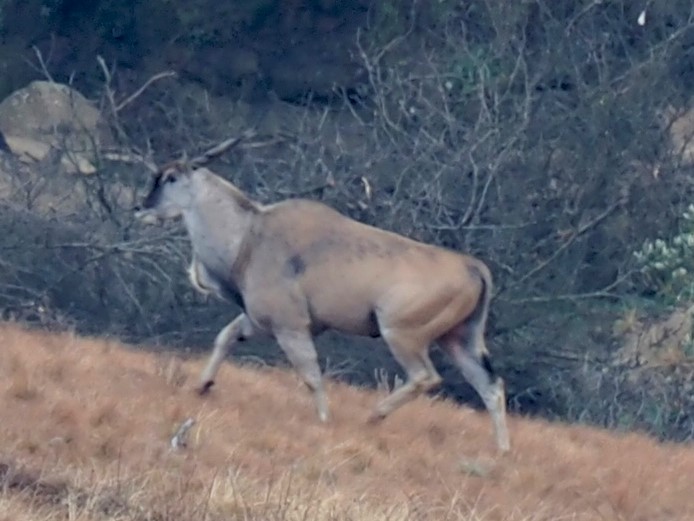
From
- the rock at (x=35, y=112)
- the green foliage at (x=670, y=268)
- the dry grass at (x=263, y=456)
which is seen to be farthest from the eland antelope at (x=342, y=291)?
the rock at (x=35, y=112)

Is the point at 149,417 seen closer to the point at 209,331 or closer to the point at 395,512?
the point at 395,512

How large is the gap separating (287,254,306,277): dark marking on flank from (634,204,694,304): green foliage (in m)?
8.14

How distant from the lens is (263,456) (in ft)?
32.2

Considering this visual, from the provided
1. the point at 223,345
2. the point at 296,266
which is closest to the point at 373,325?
the point at 296,266

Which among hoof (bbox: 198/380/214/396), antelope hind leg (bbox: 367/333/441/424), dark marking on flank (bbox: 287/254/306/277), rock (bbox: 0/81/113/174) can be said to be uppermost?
dark marking on flank (bbox: 287/254/306/277)

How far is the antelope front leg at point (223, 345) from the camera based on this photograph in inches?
Result: 437

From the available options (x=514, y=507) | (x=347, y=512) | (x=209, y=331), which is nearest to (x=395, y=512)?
(x=347, y=512)

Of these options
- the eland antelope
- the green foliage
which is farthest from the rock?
the eland antelope

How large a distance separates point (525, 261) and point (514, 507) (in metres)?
8.10

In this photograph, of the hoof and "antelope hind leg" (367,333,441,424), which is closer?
"antelope hind leg" (367,333,441,424)

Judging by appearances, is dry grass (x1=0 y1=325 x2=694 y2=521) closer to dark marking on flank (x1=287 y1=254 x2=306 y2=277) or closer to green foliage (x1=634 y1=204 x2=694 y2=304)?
dark marking on flank (x1=287 y1=254 x2=306 y2=277)

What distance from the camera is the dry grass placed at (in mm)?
7906

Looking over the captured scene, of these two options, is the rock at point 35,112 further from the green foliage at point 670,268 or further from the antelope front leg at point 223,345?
the antelope front leg at point 223,345

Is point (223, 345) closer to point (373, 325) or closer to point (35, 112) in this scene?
point (373, 325)
